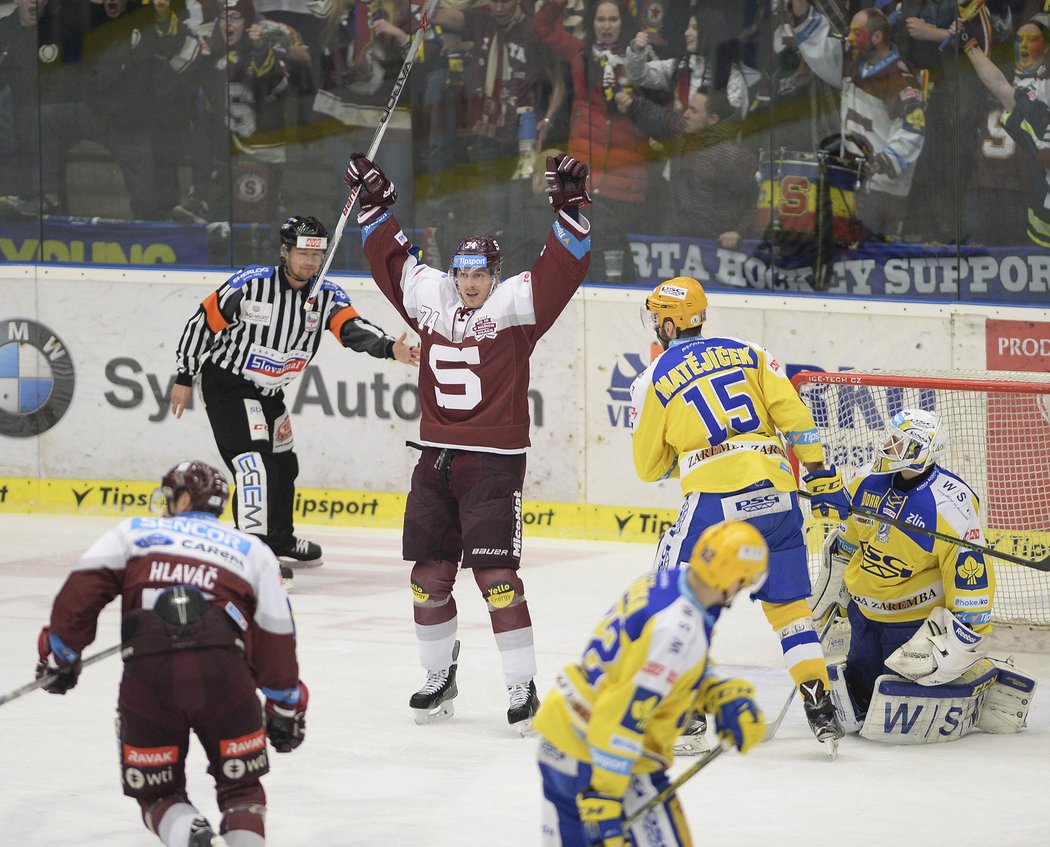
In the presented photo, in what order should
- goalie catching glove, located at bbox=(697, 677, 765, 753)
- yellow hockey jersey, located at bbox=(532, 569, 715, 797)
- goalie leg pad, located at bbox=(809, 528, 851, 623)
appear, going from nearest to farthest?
yellow hockey jersey, located at bbox=(532, 569, 715, 797) < goalie catching glove, located at bbox=(697, 677, 765, 753) < goalie leg pad, located at bbox=(809, 528, 851, 623)

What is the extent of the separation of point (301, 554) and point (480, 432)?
3.01 metres

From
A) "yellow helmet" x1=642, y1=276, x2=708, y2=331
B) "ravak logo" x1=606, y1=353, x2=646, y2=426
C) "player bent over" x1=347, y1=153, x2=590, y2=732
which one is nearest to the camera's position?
"yellow helmet" x1=642, y1=276, x2=708, y2=331

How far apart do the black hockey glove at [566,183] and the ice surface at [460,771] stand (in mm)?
1734

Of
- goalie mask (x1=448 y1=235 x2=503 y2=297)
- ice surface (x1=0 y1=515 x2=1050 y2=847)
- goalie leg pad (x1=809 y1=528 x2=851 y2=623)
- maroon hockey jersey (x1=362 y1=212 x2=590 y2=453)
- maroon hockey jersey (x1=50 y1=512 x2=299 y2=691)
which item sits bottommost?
ice surface (x1=0 y1=515 x2=1050 y2=847)

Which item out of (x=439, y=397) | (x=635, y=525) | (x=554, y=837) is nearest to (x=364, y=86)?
(x=635, y=525)

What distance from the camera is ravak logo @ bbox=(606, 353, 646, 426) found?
9250 mm

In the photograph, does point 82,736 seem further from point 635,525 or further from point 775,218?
point 775,218

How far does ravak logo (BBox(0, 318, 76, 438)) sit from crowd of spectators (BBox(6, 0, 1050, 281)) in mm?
751

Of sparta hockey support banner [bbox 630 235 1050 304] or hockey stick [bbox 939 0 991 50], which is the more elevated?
hockey stick [bbox 939 0 991 50]

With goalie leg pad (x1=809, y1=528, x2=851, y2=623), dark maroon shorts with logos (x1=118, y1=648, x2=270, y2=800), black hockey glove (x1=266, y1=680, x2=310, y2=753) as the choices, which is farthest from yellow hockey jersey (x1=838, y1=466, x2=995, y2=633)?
dark maroon shorts with logos (x1=118, y1=648, x2=270, y2=800)

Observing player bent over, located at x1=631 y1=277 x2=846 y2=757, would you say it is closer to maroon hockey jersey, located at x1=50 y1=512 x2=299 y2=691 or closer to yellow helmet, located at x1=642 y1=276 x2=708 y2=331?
yellow helmet, located at x1=642 y1=276 x2=708 y2=331

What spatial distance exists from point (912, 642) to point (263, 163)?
5612 mm

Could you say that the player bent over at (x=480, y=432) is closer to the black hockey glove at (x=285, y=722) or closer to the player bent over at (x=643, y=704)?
the black hockey glove at (x=285, y=722)

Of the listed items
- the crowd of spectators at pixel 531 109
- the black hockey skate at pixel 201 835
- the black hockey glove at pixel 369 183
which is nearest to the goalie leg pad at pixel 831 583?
the black hockey glove at pixel 369 183
